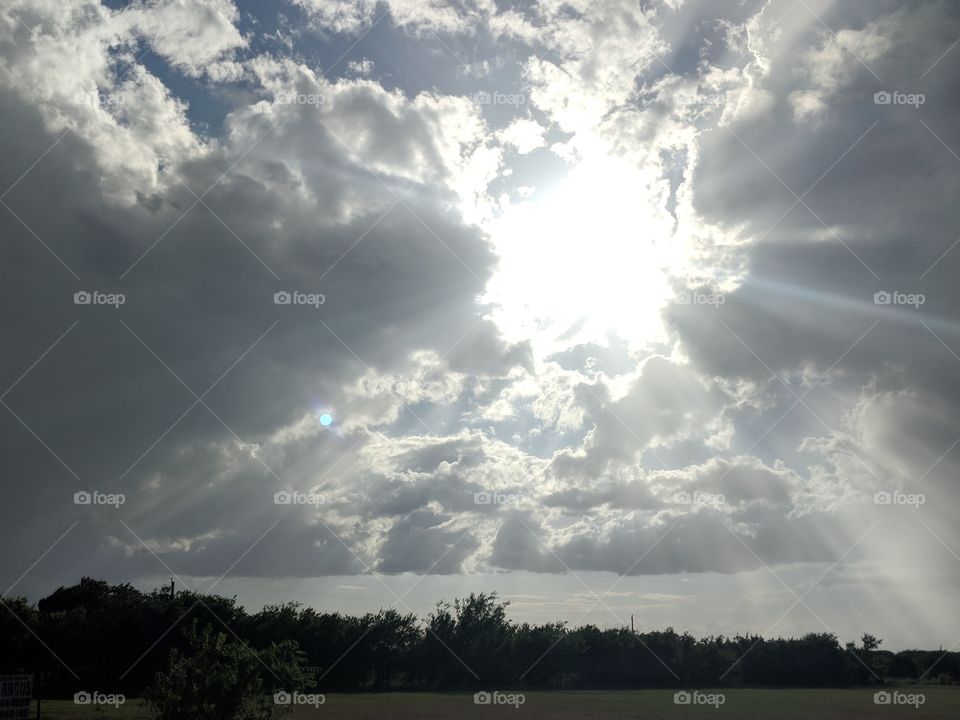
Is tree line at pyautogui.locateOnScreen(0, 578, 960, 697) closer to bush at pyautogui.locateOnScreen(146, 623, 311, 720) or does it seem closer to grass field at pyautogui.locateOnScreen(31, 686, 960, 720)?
grass field at pyautogui.locateOnScreen(31, 686, 960, 720)

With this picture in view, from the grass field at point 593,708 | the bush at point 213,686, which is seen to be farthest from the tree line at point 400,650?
the bush at point 213,686

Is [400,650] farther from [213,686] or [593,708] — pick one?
[213,686]

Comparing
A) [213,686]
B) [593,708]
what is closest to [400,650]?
[593,708]

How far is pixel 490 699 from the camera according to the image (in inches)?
2707

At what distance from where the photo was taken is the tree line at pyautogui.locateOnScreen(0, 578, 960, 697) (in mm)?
74688

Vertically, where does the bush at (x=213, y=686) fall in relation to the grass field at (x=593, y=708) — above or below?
above

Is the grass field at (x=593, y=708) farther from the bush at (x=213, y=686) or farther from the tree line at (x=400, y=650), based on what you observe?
the bush at (x=213, y=686)

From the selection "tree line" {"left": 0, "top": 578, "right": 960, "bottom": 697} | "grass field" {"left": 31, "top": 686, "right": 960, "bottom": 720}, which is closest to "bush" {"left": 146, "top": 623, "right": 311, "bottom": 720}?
"grass field" {"left": 31, "top": 686, "right": 960, "bottom": 720}

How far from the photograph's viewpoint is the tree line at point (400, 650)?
7469 cm

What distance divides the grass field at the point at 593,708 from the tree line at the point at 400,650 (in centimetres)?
1060

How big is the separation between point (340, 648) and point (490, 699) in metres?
22.7

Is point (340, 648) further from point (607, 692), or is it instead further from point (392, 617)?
point (607, 692)

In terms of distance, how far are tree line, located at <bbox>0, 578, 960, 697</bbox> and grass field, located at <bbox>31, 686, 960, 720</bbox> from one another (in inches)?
417

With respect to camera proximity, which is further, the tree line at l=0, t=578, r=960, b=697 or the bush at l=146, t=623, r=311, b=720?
the tree line at l=0, t=578, r=960, b=697
